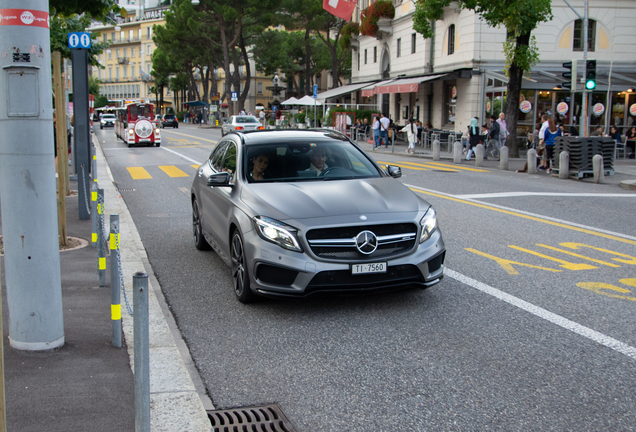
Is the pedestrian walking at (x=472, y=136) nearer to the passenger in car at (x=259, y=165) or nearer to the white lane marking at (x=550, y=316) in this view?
the white lane marking at (x=550, y=316)

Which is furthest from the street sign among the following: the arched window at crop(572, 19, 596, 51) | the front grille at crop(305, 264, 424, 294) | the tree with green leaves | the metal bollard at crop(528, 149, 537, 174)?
the arched window at crop(572, 19, 596, 51)

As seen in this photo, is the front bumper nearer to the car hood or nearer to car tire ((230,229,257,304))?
car tire ((230,229,257,304))

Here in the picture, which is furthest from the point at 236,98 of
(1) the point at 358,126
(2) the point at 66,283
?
(2) the point at 66,283

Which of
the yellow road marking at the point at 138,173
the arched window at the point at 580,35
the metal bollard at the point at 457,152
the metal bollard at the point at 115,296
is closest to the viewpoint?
the metal bollard at the point at 115,296

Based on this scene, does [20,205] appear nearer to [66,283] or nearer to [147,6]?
[66,283]

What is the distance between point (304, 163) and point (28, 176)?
10.7 ft

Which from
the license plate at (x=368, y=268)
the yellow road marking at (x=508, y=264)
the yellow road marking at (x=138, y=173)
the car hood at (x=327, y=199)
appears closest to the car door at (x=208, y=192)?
the car hood at (x=327, y=199)

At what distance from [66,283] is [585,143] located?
1649 centimetres

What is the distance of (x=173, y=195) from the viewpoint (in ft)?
47.6

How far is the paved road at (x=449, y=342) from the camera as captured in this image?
398 centimetres

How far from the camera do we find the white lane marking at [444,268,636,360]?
498 cm

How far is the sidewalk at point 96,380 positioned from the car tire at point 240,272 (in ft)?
2.27

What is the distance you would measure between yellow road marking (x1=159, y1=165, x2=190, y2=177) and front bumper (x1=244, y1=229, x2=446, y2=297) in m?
13.7

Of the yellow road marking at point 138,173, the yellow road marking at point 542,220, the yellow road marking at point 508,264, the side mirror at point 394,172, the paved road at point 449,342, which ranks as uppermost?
the side mirror at point 394,172
